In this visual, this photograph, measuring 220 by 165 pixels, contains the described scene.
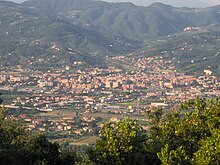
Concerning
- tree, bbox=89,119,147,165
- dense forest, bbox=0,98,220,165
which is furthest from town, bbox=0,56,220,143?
tree, bbox=89,119,147,165

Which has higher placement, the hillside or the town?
the hillside

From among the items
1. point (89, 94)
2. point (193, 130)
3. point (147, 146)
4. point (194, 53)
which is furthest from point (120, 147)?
point (194, 53)

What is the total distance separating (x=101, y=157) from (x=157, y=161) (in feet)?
6.71

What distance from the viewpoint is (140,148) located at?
14969mm

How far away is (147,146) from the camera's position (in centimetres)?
1555

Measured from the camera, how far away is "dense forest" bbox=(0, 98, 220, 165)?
12820 mm

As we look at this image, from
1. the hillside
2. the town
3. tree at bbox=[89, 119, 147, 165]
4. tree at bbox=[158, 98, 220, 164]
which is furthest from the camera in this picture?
the hillside

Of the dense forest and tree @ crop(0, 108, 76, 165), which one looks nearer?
the dense forest

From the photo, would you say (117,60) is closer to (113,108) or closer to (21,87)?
(21,87)

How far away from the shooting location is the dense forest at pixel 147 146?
42.1ft

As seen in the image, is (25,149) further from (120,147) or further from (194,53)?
(194,53)

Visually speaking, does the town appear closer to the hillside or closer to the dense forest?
the hillside

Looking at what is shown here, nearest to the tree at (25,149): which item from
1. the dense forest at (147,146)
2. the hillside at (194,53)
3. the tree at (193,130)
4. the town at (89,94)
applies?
the dense forest at (147,146)

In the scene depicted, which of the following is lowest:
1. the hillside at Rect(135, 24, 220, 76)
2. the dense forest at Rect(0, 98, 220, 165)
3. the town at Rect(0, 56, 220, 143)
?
the town at Rect(0, 56, 220, 143)
